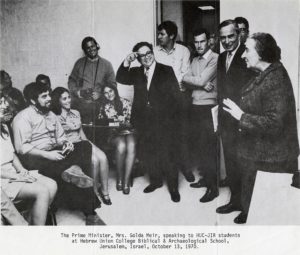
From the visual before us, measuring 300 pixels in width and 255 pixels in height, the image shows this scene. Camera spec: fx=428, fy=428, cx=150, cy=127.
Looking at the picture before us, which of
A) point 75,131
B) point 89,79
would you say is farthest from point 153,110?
point 75,131

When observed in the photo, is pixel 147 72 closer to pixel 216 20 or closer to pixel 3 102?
pixel 216 20

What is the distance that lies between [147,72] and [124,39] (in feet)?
1.43

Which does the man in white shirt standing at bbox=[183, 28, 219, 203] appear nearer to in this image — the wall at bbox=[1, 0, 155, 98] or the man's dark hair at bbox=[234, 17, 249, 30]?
the man's dark hair at bbox=[234, 17, 249, 30]

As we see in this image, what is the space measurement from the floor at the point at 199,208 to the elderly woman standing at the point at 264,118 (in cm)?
11

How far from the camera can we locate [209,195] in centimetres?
459

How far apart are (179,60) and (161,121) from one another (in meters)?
0.70

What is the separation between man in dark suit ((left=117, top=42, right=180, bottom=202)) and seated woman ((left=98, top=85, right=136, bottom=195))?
9 cm

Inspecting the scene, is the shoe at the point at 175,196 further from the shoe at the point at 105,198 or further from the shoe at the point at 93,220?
the shoe at the point at 93,220

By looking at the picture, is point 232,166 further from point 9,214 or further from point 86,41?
point 9,214

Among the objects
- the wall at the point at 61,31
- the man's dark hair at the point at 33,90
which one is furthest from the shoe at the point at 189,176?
the man's dark hair at the point at 33,90

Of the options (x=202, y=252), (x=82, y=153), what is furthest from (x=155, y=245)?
(x=82, y=153)

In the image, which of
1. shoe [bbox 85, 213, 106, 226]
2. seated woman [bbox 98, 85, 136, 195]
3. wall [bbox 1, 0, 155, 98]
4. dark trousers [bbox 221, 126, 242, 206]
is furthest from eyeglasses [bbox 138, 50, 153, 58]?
shoe [bbox 85, 213, 106, 226]

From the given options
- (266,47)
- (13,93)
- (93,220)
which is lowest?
(93,220)

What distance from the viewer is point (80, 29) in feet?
15.4
